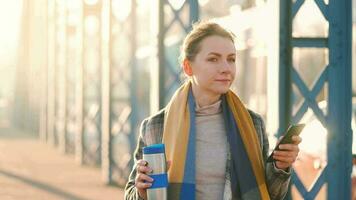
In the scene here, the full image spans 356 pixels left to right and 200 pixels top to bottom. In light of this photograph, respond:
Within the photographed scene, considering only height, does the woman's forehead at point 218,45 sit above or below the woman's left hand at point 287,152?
above

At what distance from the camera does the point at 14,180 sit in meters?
15.6

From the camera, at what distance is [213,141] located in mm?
3453

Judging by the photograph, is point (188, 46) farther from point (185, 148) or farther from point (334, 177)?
point (334, 177)

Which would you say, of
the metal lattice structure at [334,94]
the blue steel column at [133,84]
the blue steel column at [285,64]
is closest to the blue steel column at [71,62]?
the blue steel column at [133,84]

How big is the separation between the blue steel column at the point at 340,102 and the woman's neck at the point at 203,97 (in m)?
2.33

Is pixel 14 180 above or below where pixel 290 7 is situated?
below

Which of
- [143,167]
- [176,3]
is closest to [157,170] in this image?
[143,167]

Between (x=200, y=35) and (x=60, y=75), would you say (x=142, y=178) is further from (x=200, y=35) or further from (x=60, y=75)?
(x=60, y=75)

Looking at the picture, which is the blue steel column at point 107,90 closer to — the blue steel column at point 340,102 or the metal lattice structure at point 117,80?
the metal lattice structure at point 117,80

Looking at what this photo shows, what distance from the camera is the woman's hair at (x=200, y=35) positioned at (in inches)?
135

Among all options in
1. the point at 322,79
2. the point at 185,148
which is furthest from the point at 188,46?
the point at 322,79

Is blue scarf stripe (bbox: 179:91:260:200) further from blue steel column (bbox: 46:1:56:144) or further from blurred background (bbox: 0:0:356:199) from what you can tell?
blue steel column (bbox: 46:1:56:144)

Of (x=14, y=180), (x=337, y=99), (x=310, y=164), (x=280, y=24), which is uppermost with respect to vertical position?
(x=280, y=24)

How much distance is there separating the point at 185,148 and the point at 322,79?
8.22 ft
